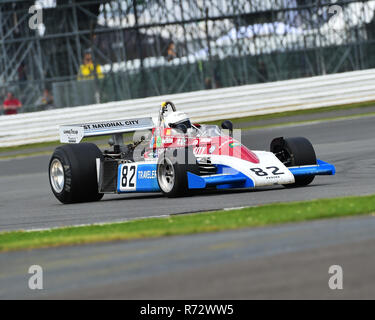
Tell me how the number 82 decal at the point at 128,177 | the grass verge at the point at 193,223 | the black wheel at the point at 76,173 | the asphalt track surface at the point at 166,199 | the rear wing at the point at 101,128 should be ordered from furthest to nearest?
1. the rear wing at the point at 101,128
2. the black wheel at the point at 76,173
3. the number 82 decal at the point at 128,177
4. the asphalt track surface at the point at 166,199
5. the grass verge at the point at 193,223

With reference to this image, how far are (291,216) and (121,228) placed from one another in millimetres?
1681

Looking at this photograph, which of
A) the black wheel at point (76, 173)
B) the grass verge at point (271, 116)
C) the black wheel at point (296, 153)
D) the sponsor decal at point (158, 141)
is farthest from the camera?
the grass verge at point (271, 116)

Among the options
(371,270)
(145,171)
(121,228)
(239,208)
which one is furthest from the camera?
(145,171)

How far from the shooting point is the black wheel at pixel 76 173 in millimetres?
13047

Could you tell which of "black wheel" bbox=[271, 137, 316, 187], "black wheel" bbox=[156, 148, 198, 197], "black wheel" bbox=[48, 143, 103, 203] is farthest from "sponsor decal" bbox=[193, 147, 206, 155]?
"black wheel" bbox=[48, 143, 103, 203]

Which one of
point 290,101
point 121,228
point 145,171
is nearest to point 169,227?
point 121,228

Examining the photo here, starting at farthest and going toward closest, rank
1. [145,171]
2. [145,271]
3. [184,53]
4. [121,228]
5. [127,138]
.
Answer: [184,53], [127,138], [145,171], [121,228], [145,271]

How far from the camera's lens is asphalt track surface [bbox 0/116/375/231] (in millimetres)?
10852

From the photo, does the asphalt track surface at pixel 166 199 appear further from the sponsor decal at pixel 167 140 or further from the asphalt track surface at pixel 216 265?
the asphalt track surface at pixel 216 265

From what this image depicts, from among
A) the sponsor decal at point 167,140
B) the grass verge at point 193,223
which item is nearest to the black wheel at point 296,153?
the sponsor decal at point 167,140

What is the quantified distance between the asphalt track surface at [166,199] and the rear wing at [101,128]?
0.98 m

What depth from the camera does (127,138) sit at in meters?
24.2
